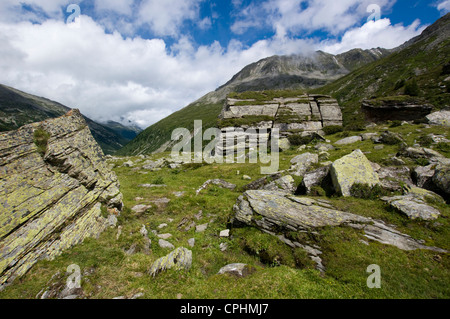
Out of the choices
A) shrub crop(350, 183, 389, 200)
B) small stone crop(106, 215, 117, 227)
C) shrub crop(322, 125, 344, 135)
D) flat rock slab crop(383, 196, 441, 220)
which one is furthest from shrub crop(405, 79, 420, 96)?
small stone crop(106, 215, 117, 227)

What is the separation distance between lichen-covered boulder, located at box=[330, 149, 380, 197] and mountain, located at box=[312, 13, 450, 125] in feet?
130

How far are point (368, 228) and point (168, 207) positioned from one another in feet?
46.9

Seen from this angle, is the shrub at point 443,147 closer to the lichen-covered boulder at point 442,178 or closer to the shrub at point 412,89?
the lichen-covered boulder at point 442,178

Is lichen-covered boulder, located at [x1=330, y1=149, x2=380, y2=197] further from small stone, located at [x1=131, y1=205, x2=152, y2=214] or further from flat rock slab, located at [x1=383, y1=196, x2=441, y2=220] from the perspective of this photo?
small stone, located at [x1=131, y1=205, x2=152, y2=214]

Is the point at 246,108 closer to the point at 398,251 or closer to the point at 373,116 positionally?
the point at 373,116

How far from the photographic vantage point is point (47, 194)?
9.78 meters

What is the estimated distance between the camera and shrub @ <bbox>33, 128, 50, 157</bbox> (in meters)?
10.5

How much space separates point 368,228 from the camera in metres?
9.23

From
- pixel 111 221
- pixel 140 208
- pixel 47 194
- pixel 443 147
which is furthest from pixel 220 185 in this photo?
pixel 443 147

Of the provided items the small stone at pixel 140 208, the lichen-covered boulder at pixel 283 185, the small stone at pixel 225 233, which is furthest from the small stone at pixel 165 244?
the lichen-covered boulder at pixel 283 185

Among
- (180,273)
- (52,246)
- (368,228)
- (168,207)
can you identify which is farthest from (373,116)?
(52,246)

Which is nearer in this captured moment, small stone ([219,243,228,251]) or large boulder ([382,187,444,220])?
large boulder ([382,187,444,220])

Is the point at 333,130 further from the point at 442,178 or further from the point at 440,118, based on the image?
the point at 442,178

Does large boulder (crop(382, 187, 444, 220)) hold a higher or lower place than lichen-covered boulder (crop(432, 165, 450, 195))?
lower
